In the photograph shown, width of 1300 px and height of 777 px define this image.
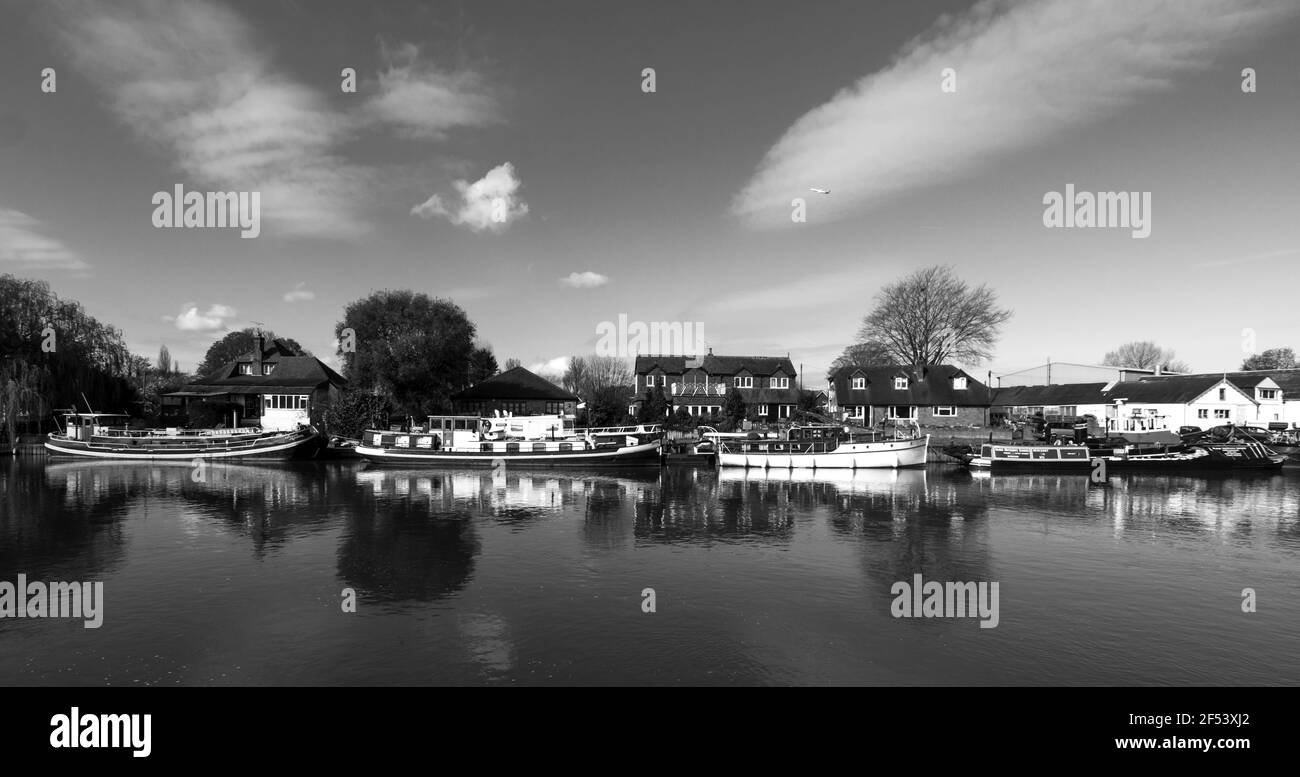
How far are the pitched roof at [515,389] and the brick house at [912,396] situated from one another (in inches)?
1062

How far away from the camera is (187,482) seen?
31016 mm

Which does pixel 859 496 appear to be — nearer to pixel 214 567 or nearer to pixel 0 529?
pixel 214 567

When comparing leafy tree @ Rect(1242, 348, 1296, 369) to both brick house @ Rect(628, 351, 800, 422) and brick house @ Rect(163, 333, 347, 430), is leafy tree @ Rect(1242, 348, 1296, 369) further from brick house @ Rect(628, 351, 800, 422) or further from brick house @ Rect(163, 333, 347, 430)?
brick house @ Rect(163, 333, 347, 430)

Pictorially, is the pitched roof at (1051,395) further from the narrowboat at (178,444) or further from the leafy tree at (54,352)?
the leafy tree at (54,352)

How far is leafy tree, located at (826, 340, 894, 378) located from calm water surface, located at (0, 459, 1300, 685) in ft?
111

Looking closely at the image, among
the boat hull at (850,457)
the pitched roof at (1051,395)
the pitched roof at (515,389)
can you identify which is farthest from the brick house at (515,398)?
the pitched roof at (1051,395)

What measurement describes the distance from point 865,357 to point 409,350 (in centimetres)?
4382

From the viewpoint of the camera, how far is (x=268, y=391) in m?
51.5

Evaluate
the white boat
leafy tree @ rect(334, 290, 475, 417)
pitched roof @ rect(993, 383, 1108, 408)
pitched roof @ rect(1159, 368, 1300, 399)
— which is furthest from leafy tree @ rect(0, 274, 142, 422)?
pitched roof @ rect(1159, 368, 1300, 399)

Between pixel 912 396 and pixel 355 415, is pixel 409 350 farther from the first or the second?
pixel 912 396

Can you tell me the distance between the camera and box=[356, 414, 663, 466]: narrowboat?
125ft

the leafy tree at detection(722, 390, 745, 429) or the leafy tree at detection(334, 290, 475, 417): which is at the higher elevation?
the leafy tree at detection(334, 290, 475, 417)
